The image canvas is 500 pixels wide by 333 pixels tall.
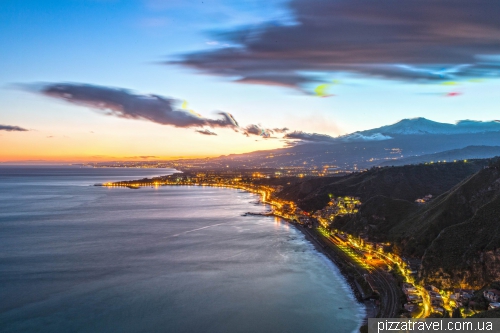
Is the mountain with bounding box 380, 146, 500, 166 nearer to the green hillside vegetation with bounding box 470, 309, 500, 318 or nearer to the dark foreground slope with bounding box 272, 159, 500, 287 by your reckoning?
the dark foreground slope with bounding box 272, 159, 500, 287

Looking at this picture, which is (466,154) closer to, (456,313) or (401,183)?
(401,183)

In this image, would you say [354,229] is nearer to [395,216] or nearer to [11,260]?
[395,216]

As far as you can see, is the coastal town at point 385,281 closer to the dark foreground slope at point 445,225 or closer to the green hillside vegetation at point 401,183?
the dark foreground slope at point 445,225

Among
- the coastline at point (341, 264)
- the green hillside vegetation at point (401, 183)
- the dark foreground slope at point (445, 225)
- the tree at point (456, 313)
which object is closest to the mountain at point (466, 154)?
the green hillside vegetation at point (401, 183)

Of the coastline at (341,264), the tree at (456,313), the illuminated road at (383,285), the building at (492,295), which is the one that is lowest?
the coastline at (341,264)

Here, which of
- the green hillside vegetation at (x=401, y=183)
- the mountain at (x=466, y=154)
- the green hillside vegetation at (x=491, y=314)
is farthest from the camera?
the mountain at (x=466, y=154)

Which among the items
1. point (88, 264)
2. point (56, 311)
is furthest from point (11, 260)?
point (56, 311)

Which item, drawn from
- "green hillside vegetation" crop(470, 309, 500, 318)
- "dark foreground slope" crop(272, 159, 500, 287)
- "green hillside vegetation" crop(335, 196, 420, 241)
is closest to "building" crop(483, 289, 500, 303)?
"green hillside vegetation" crop(470, 309, 500, 318)

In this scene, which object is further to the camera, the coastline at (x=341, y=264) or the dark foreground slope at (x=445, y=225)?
the dark foreground slope at (x=445, y=225)
